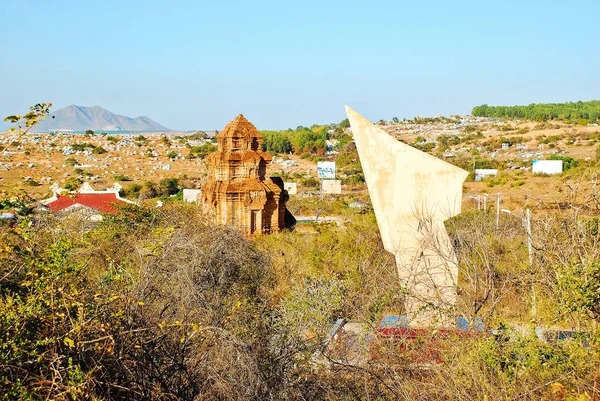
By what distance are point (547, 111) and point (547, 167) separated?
72.4 meters

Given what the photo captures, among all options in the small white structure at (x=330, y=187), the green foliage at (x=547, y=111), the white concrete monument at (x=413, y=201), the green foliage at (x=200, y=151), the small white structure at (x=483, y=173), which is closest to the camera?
the white concrete monument at (x=413, y=201)

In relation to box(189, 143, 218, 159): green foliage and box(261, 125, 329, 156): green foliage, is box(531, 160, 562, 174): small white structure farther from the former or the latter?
box(261, 125, 329, 156): green foliage

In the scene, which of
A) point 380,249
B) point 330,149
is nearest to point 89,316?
point 380,249

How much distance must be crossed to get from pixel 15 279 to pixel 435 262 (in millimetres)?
6458

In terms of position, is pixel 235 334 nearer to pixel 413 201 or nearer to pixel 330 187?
pixel 413 201

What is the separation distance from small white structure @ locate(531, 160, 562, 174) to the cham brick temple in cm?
3324

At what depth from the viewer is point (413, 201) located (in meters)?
10.7

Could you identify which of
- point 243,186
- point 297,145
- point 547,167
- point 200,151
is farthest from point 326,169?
point 297,145

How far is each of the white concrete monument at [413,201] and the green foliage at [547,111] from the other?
90493mm

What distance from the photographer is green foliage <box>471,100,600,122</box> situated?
336 ft

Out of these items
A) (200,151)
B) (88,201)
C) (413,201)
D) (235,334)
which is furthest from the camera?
(200,151)

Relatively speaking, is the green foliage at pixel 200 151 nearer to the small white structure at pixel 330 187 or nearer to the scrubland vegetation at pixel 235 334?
the small white structure at pixel 330 187

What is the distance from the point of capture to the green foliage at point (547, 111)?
10255 centimetres

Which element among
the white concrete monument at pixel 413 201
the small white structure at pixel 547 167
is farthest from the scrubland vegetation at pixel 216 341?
the small white structure at pixel 547 167
